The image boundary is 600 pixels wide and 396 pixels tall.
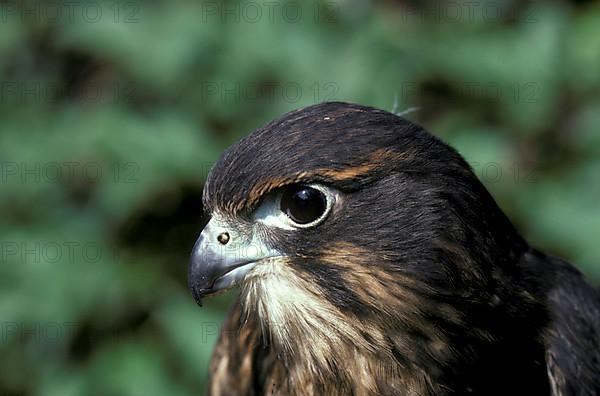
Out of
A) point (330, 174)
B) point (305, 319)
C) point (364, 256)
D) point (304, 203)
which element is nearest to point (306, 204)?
point (304, 203)

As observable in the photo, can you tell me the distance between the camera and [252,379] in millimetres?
3604

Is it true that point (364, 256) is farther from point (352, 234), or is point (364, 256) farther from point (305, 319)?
point (305, 319)

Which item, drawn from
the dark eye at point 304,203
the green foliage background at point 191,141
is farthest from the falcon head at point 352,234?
the green foliage background at point 191,141

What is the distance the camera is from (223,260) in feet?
10.1

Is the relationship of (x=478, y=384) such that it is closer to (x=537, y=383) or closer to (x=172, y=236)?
(x=537, y=383)

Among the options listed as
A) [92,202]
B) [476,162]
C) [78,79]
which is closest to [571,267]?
[476,162]

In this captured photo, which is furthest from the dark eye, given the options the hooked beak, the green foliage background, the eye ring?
the green foliage background

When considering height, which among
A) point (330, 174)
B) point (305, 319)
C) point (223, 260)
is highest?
point (330, 174)

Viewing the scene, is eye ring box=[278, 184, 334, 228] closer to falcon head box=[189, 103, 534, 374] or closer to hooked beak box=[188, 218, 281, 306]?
falcon head box=[189, 103, 534, 374]

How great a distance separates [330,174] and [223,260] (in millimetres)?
423

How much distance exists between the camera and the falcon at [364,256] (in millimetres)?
2959

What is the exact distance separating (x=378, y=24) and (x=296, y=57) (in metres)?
0.41

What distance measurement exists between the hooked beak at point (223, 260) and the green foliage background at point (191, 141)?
1.55 metres

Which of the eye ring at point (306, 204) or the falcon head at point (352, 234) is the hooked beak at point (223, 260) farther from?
the eye ring at point (306, 204)
